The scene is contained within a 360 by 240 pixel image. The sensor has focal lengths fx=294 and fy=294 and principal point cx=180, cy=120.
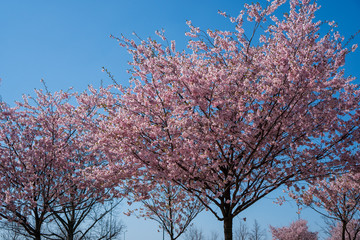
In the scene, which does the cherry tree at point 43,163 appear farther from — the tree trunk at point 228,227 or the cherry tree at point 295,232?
the cherry tree at point 295,232

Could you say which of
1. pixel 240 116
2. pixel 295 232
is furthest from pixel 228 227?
pixel 295 232

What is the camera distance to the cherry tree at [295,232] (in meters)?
33.4

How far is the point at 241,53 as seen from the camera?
983 centimetres

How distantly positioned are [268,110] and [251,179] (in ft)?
7.11

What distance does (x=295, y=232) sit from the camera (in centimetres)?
3359

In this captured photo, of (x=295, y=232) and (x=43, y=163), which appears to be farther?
(x=295, y=232)

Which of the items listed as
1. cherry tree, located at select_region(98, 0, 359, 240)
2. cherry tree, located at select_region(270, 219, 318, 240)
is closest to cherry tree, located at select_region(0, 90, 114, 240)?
cherry tree, located at select_region(98, 0, 359, 240)

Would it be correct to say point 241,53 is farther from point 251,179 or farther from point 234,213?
point 234,213

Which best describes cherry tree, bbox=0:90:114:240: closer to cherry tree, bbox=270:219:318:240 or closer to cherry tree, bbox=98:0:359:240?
cherry tree, bbox=98:0:359:240

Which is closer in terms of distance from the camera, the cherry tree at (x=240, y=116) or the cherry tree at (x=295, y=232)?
the cherry tree at (x=240, y=116)

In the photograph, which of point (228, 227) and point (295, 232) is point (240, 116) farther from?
point (295, 232)

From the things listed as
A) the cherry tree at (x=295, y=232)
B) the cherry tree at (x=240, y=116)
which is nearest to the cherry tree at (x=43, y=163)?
the cherry tree at (x=240, y=116)

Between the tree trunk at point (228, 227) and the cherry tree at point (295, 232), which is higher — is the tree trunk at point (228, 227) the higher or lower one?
the lower one

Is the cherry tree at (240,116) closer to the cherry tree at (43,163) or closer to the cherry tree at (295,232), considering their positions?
the cherry tree at (43,163)
